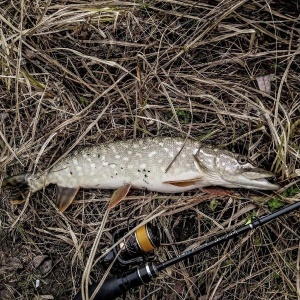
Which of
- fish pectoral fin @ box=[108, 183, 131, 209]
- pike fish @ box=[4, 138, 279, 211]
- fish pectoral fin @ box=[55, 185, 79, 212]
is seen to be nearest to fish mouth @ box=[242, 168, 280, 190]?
pike fish @ box=[4, 138, 279, 211]

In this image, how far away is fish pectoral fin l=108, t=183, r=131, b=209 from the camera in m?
2.69

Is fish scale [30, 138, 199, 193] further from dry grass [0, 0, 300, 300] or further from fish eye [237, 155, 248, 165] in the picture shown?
fish eye [237, 155, 248, 165]

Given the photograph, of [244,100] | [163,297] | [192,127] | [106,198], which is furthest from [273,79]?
[163,297]

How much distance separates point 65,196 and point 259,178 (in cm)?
111

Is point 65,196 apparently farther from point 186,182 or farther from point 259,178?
point 259,178

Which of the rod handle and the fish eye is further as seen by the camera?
the fish eye

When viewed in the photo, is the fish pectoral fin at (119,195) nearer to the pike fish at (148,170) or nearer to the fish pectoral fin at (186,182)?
the pike fish at (148,170)

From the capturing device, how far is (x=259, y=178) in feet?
8.40

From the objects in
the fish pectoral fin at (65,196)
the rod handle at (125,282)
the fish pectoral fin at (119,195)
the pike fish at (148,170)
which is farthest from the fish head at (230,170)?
the fish pectoral fin at (65,196)

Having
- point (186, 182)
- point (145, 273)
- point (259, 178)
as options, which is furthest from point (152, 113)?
point (145, 273)

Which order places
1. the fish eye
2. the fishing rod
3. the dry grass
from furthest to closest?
1. the dry grass
2. the fish eye
3. the fishing rod

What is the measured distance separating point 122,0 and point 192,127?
2.89 ft

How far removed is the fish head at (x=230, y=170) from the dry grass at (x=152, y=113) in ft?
0.47

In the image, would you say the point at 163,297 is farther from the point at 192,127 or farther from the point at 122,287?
the point at 192,127
